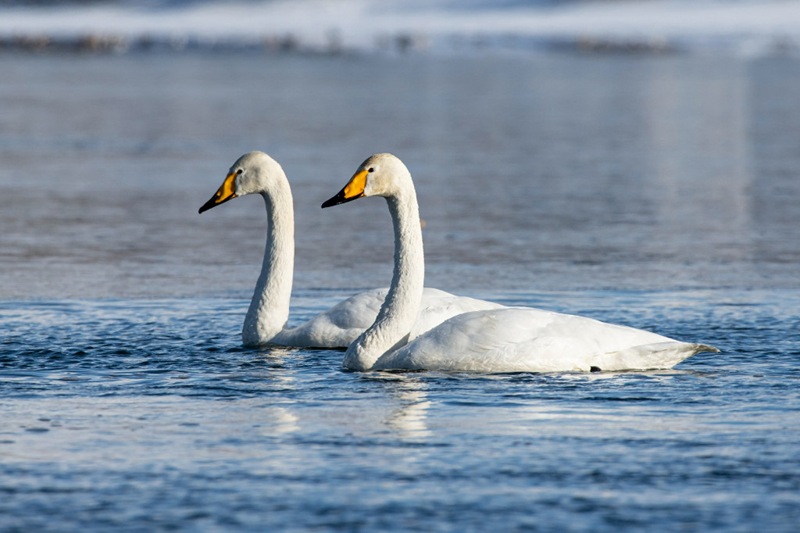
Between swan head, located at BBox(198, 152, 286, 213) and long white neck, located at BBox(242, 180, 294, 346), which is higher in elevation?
swan head, located at BBox(198, 152, 286, 213)

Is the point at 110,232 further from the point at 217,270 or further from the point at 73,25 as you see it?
the point at 73,25

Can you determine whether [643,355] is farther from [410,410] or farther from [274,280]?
[274,280]

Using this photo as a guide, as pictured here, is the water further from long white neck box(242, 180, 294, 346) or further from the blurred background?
long white neck box(242, 180, 294, 346)

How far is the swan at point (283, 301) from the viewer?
11.4 metres

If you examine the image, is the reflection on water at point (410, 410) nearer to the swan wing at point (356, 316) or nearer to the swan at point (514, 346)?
the swan at point (514, 346)

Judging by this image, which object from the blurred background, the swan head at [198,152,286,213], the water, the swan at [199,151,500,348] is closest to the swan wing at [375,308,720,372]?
the water

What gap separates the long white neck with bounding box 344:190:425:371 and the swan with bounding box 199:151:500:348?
14.1 inches

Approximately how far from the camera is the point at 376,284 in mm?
14781

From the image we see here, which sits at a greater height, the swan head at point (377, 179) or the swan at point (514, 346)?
the swan head at point (377, 179)

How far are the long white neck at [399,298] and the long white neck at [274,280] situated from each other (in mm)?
1280

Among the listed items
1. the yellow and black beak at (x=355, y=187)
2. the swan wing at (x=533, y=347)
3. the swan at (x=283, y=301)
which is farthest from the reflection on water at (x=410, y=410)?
the yellow and black beak at (x=355, y=187)

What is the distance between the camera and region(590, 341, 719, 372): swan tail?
404 inches

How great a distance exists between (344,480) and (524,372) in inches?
111

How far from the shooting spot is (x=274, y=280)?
11969 mm
